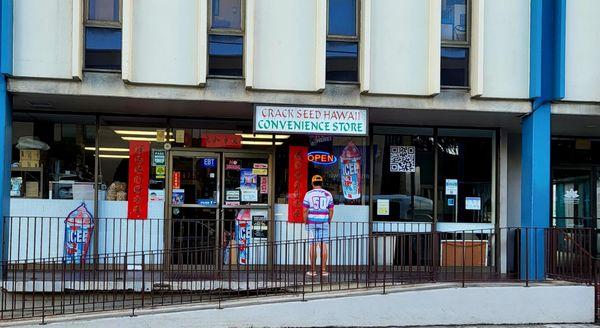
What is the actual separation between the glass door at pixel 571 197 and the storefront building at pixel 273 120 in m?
1.29

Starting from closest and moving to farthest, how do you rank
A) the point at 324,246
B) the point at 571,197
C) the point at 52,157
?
the point at 324,246 → the point at 52,157 → the point at 571,197

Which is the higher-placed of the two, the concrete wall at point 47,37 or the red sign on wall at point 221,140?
the concrete wall at point 47,37

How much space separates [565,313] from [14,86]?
30.2 feet

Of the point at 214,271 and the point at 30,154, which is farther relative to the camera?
the point at 30,154

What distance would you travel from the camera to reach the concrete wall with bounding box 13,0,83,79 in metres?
9.97

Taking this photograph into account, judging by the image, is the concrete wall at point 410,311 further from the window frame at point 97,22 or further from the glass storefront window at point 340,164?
the window frame at point 97,22

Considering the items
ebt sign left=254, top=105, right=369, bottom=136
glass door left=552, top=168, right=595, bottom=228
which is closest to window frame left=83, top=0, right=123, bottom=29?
ebt sign left=254, top=105, right=369, bottom=136

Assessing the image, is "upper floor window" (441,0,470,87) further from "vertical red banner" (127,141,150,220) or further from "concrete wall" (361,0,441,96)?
"vertical red banner" (127,141,150,220)

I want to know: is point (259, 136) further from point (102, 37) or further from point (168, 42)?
point (102, 37)

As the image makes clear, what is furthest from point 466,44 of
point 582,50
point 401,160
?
point 401,160

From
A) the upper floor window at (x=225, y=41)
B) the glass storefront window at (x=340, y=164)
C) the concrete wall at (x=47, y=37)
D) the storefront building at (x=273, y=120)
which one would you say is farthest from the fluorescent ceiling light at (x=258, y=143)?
the concrete wall at (x=47, y=37)

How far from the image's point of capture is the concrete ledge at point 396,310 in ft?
29.1

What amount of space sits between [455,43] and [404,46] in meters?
0.97

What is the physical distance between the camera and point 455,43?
1100 centimetres
